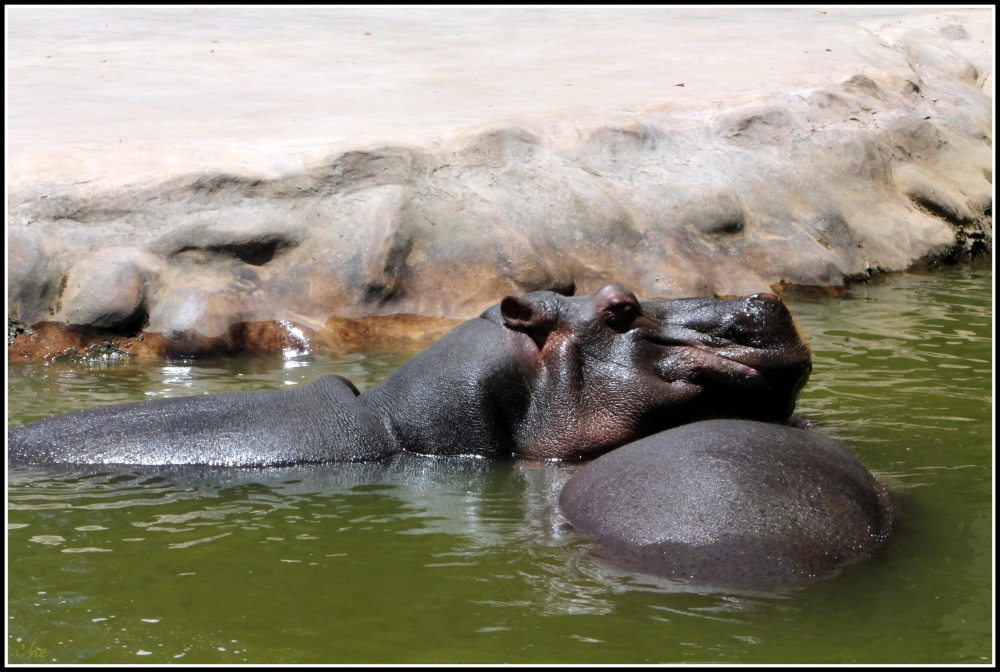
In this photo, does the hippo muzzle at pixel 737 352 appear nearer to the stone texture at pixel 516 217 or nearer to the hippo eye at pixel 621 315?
the hippo eye at pixel 621 315

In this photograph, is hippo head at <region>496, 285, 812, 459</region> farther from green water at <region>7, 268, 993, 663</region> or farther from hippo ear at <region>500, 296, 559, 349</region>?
green water at <region>7, 268, 993, 663</region>

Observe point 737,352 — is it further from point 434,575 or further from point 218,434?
point 218,434

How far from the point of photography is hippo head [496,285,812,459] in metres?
5.66

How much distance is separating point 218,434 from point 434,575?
180 cm

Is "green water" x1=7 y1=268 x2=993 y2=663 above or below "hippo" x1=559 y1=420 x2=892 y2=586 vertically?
below

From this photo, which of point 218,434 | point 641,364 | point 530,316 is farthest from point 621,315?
point 218,434

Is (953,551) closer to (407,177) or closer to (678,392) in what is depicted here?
(678,392)

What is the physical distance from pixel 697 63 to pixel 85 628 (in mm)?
13472

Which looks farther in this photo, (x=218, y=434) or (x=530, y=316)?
(x=218, y=434)

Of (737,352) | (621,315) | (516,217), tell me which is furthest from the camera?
(516,217)

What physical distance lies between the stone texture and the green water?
247 cm

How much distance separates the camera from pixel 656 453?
479 cm

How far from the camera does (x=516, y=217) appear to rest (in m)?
10.4

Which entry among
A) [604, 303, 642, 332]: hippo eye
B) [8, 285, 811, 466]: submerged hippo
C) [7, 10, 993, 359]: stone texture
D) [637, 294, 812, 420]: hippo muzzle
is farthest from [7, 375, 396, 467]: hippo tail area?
[7, 10, 993, 359]: stone texture
